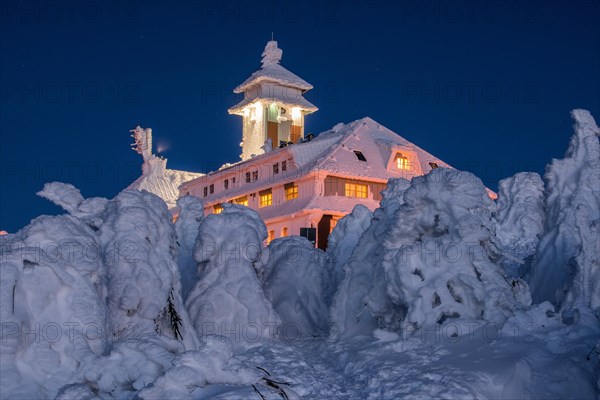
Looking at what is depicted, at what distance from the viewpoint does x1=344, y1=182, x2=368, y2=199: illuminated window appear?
39.2 meters

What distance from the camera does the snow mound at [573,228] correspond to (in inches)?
572

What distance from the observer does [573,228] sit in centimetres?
1755

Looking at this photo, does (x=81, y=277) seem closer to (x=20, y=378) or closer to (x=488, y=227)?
(x=20, y=378)

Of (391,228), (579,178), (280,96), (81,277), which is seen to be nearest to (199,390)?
(81,277)

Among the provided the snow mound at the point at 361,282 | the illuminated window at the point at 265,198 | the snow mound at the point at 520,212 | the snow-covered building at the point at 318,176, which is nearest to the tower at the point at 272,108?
the snow-covered building at the point at 318,176

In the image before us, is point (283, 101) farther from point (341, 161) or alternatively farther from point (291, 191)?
point (341, 161)

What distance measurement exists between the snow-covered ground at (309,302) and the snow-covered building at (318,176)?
18.2 m

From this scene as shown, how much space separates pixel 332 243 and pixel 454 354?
836cm

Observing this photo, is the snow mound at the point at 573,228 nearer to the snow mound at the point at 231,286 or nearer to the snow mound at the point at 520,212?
the snow mound at the point at 520,212

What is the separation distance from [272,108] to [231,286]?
118ft

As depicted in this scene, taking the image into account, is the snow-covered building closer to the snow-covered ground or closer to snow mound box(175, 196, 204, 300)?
snow mound box(175, 196, 204, 300)

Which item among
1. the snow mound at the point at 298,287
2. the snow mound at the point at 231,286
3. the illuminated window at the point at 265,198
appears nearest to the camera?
the snow mound at the point at 231,286

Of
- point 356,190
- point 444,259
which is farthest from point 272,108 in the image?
point 444,259

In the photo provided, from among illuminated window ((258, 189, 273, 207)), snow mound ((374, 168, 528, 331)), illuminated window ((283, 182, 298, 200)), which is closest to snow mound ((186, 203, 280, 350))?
snow mound ((374, 168, 528, 331))
